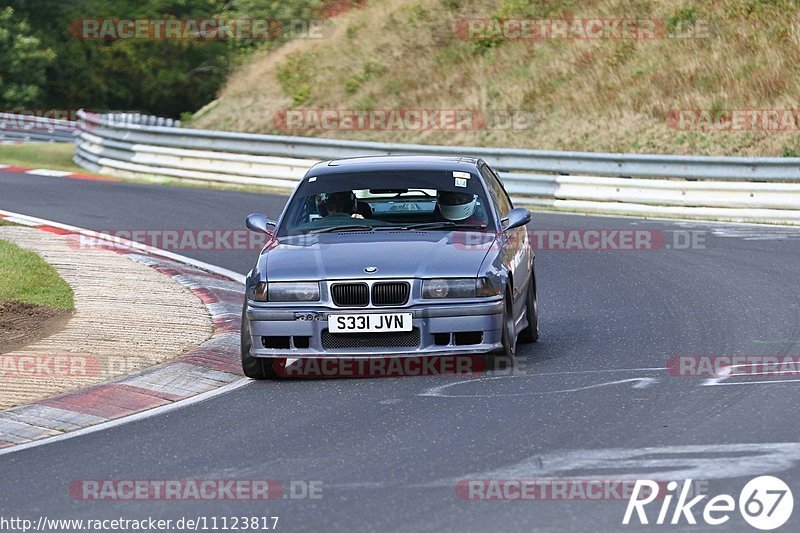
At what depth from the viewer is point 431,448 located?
7797 millimetres

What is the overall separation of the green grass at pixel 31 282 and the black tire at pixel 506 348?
14.2ft

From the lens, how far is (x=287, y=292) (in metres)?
10.1

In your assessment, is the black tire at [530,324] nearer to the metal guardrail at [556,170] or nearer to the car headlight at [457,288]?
the car headlight at [457,288]

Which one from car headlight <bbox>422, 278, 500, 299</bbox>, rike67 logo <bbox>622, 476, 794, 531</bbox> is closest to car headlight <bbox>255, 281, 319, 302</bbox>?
car headlight <bbox>422, 278, 500, 299</bbox>

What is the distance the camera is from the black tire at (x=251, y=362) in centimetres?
1026

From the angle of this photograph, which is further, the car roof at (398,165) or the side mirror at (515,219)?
the car roof at (398,165)

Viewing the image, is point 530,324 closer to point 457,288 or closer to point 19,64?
point 457,288

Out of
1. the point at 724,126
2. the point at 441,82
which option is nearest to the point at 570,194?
the point at 724,126

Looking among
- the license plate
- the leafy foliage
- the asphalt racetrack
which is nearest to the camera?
the asphalt racetrack

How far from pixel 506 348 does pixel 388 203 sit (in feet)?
6.27

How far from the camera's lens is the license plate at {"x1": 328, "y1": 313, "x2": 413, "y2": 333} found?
9914mm

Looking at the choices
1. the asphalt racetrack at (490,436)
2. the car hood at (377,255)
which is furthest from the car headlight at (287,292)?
the asphalt racetrack at (490,436)

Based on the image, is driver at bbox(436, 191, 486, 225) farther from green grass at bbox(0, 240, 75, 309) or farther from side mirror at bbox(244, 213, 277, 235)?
green grass at bbox(0, 240, 75, 309)

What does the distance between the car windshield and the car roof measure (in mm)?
70
